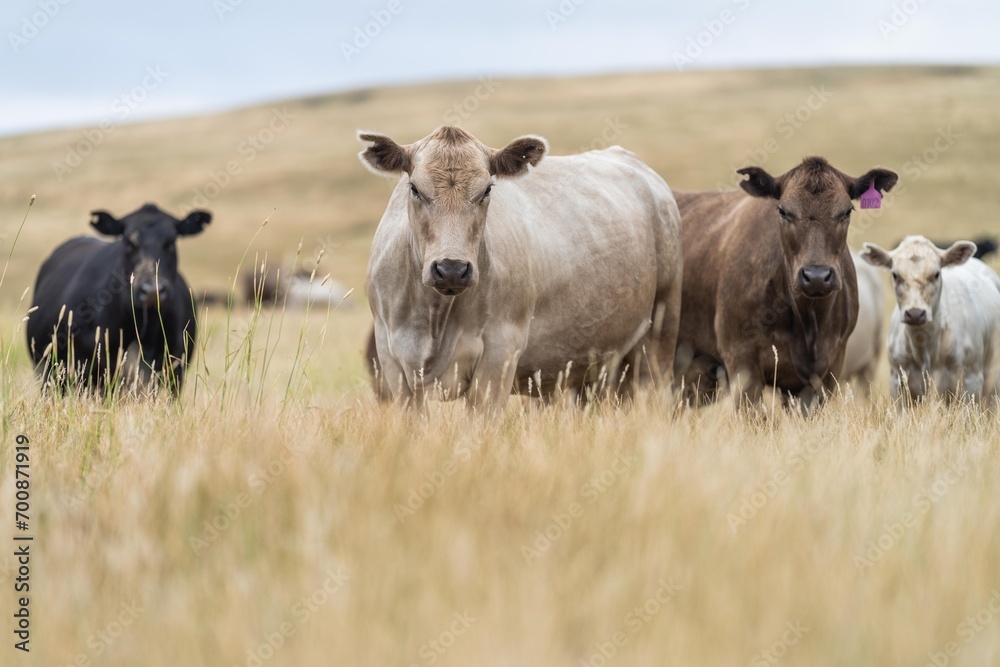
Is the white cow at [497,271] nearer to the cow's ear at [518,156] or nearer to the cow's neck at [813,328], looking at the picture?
the cow's ear at [518,156]

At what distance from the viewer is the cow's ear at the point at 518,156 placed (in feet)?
20.3

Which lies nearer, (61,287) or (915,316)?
(915,316)

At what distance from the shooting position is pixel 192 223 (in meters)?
9.46

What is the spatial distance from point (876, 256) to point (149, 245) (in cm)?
565

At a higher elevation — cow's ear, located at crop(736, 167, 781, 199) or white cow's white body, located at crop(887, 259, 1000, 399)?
cow's ear, located at crop(736, 167, 781, 199)

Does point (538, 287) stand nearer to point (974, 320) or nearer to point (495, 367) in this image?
point (495, 367)

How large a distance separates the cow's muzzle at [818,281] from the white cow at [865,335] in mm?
3269

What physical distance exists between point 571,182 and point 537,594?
4930 millimetres

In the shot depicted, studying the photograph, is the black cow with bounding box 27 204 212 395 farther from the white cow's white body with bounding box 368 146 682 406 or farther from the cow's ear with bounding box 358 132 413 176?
the cow's ear with bounding box 358 132 413 176

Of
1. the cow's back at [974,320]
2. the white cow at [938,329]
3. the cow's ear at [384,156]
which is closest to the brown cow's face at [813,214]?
the white cow at [938,329]

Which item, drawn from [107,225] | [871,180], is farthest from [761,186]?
[107,225]

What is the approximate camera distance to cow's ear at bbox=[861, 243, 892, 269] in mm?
8469

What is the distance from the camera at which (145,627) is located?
10.1 ft

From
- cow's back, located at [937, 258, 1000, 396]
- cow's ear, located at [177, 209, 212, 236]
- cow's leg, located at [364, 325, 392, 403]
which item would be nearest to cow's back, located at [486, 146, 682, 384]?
cow's leg, located at [364, 325, 392, 403]
